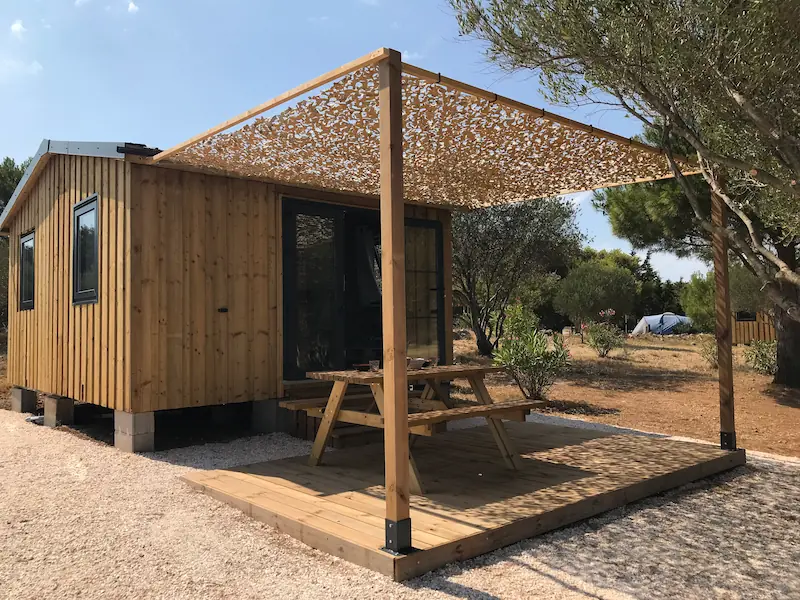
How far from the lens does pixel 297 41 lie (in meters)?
5.01

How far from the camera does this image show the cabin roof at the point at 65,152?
486 cm

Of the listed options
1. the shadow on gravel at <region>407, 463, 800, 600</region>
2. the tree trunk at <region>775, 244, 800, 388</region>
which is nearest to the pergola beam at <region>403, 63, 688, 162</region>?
the shadow on gravel at <region>407, 463, 800, 600</region>

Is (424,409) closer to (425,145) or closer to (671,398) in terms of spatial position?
(425,145)

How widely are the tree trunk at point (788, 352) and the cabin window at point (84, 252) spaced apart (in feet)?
30.7

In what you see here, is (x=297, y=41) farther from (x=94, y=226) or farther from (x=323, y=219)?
(x=94, y=226)

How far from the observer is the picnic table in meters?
3.58

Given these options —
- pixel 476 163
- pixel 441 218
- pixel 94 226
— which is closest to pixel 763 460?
pixel 476 163

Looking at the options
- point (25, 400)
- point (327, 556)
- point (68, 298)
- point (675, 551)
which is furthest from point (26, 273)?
point (675, 551)

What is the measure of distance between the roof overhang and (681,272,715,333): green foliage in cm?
1425

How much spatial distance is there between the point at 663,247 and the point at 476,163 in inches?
279

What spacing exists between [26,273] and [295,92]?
6.19m

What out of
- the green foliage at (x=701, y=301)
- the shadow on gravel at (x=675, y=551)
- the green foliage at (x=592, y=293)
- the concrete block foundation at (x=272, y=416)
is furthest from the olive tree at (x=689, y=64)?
the green foliage at (x=592, y=293)

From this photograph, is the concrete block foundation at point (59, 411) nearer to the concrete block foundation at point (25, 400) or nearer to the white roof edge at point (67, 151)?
the concrete block foundation at point (25, 400)

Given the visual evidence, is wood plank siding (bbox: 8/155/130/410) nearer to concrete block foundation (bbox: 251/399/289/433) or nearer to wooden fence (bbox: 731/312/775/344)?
concrete block foundation (bbox: 251/399/289/433)
